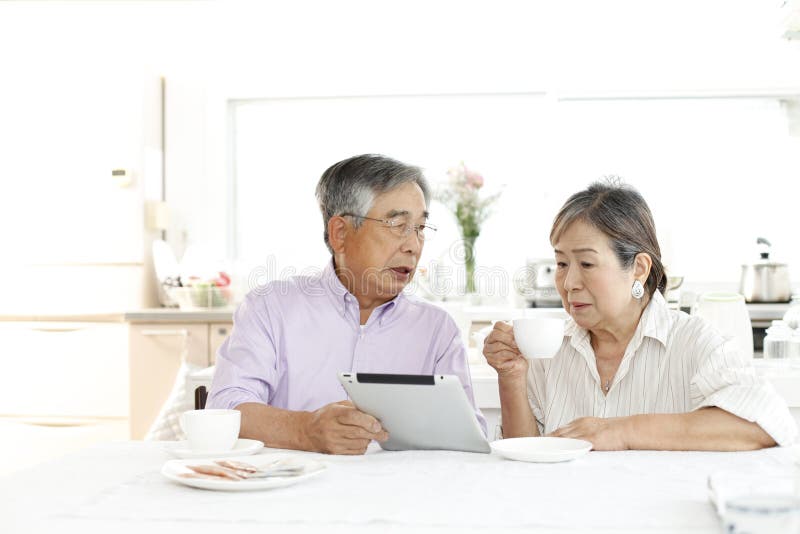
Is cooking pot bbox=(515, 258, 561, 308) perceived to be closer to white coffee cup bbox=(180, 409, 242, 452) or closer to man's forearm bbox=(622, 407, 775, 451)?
man's forearm bbox=(622, 407, 775, 451)

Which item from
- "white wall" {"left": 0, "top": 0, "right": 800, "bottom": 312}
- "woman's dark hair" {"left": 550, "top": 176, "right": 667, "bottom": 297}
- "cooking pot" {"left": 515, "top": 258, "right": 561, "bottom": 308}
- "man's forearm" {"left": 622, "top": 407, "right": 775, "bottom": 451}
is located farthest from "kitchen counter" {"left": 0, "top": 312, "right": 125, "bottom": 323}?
"man's forearm" {"left": 622, "top": 407, "right": 775, "bottom": 451}

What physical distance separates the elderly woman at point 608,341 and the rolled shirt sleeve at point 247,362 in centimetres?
56

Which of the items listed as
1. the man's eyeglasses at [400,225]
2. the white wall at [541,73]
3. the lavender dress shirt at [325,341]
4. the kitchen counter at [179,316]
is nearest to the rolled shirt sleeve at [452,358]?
the lavender dress shirt at [325,341]

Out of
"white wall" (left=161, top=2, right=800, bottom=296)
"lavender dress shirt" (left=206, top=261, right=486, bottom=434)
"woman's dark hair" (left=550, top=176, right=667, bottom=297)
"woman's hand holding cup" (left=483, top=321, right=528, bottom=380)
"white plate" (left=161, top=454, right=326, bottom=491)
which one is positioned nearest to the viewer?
"white plate" (left=161, top=454, right=326, bottom=491)

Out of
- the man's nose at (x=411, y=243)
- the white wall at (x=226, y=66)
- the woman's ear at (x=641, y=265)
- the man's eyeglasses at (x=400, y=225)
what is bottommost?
the woman's ear at (x=641, y=265)

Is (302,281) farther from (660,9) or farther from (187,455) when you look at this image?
(660,9)

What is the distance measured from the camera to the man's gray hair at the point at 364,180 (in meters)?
2.33

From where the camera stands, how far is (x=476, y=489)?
1405 mm

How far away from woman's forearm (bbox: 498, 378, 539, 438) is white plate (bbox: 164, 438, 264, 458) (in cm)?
62

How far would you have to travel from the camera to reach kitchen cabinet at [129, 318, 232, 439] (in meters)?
4.44

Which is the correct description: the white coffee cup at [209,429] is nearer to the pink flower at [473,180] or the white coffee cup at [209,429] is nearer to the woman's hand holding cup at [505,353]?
the woman's hand holding cup at [505,353]

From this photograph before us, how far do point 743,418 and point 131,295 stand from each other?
3.70 m

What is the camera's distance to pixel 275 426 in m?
1.91

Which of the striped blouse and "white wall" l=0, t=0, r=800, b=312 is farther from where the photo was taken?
"white wall" l=0, t=0, r=800, b=312
